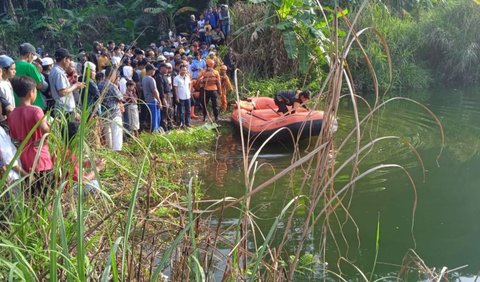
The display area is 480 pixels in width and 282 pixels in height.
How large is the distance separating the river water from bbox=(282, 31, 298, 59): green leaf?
2.07 metres

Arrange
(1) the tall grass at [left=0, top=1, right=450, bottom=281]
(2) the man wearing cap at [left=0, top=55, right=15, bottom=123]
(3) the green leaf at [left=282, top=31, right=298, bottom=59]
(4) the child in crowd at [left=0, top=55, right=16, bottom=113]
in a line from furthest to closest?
(3) the green leaf at [left=282, top=31, right=298, bottom=59] < (4) the child in crowd at [left=0, top=55, right=16, bottom=113] < (2) the man wearing cap at [left=0, top=55, right=15, bottom=123] < (1) the tall grass at [left=0, top=1, right=450, bottom=281]

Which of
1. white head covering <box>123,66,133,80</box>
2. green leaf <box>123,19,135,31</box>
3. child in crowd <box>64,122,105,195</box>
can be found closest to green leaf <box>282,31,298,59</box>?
white head covering <box>123,66,133,80</box>

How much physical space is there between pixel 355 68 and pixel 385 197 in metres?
9.50

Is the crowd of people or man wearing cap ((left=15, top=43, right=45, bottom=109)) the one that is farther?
man wearing cap ((left=15, top=43, right=45, bottom=109))

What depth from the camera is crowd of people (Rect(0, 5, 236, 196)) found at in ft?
10.2

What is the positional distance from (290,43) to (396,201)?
253 inches

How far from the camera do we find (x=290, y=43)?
492 inches

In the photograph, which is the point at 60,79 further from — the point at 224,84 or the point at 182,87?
the point at 224,84

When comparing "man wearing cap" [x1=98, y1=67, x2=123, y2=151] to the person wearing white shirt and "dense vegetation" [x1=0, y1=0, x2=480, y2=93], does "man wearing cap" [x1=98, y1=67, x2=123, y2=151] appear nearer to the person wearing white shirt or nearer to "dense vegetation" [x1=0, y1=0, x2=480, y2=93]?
the person wearing white shirt

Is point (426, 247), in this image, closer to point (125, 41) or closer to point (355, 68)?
point (355, 68)

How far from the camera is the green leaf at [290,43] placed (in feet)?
40.7

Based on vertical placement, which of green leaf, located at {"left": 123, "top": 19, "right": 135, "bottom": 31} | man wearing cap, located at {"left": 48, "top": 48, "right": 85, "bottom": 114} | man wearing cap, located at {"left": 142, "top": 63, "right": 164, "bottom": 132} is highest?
man wearing cap, located at {"left": 48, "top": 48, "right": 85, "bottom": 114}

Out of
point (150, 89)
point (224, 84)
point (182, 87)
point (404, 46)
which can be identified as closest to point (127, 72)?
point (150, 89)

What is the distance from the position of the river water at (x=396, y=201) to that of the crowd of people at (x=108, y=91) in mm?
964
